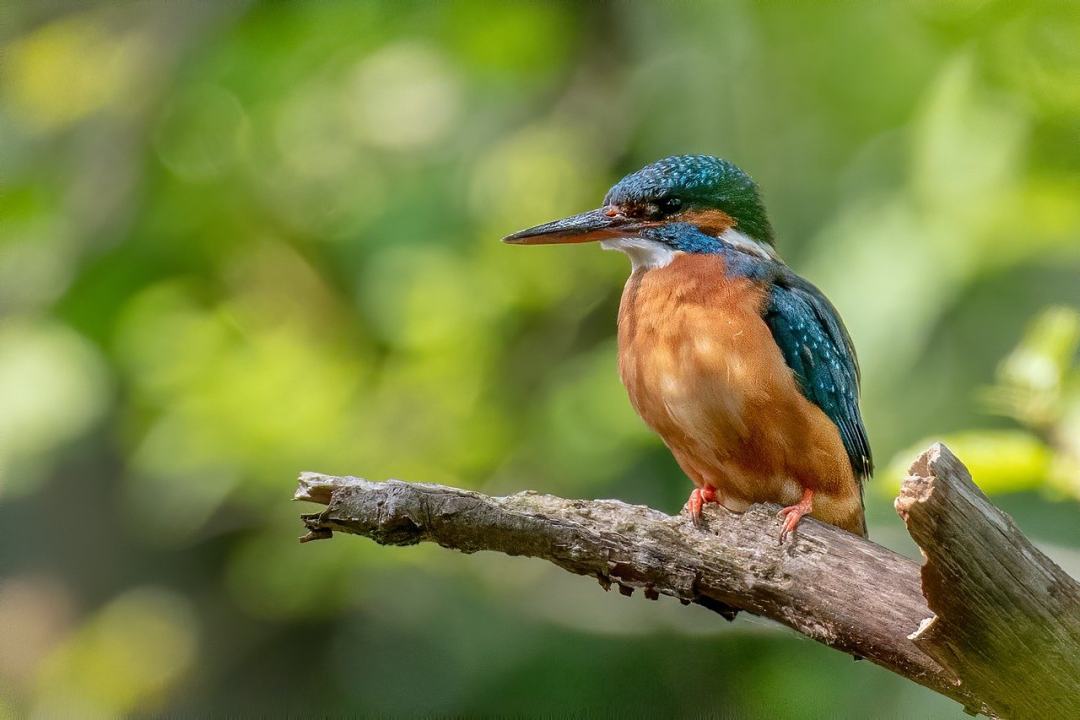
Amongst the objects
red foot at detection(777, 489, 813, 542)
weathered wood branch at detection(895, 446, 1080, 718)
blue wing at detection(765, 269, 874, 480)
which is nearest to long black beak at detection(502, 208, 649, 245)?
blue wing at detection(765, 269, 874, 480)

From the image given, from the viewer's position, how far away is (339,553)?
428 cm

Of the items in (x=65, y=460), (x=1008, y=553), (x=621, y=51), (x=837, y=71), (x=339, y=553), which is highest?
(x=621, y=51)

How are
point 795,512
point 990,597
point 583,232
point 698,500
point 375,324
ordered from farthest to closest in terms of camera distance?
point 375,324 < point 583,232 < point 698,500 < point 795,512 < point 990,597

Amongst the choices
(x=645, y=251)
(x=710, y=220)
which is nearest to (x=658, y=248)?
(x=645, y=251)

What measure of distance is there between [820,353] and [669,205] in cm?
56

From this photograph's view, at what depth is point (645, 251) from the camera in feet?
9.63

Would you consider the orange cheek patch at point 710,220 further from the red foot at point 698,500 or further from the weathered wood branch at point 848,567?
the weathered wood branch at point 848,567

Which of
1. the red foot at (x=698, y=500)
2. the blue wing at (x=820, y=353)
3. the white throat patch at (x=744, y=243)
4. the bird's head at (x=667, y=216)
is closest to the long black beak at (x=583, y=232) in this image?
the bird's head at (x=667, y=216)

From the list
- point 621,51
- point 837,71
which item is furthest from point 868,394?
point 621,51

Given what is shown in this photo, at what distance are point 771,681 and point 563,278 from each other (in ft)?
5.78

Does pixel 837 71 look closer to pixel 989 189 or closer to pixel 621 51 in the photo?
pixel 989 189

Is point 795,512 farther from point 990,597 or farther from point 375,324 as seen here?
point 375,324

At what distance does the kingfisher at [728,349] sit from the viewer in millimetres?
2572

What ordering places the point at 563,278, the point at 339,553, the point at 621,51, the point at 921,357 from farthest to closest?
the point at 621,51
the point at 563,278
the point at 339,553
the point at 921,357
